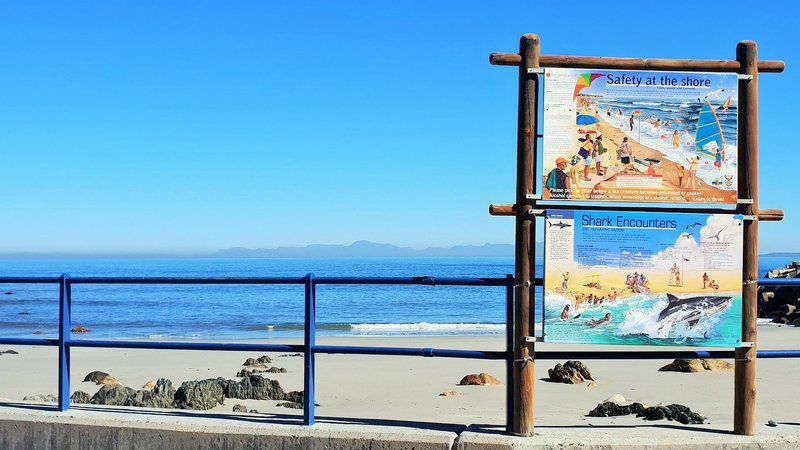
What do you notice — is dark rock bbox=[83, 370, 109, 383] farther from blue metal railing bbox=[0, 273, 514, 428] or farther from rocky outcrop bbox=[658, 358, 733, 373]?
rocky outcrop bbox=[658, 358, 733, 373]

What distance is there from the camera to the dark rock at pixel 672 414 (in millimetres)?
7500

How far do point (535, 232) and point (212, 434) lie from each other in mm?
2581

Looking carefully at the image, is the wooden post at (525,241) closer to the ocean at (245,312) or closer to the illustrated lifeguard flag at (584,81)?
the illustrated lifeguard flag at (584,81)

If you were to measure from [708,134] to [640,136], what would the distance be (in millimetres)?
469

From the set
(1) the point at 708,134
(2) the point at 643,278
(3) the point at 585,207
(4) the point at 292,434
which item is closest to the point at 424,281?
(3) the point at 585,207

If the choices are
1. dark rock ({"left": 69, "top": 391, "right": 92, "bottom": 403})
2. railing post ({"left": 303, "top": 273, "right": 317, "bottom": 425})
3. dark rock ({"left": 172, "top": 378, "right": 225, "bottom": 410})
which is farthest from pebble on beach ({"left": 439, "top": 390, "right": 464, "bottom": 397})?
railing post ({"left": 303, "top": 273, "right": 317, "bottom": 425})

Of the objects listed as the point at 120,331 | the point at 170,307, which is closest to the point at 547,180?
the point at 120,331

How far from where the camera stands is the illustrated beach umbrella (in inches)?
214

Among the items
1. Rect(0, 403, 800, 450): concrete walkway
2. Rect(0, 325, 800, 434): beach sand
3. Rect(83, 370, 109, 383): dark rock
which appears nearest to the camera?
Rect(0, 403, 800, 450): concrete walkway

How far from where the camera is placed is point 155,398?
28.8ft

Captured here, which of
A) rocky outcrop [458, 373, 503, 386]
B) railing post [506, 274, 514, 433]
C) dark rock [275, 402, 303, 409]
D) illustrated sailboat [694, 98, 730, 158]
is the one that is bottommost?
rocky outcrop [458, 373, 503, 386]

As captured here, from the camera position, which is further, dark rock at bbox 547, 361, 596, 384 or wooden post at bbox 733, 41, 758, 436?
dark rock at bbox 547, 361, 596, 384

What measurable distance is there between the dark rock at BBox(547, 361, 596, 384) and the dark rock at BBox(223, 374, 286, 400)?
384 cm

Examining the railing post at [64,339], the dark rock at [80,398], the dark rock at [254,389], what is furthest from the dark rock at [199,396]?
the railing post at [64,339]
